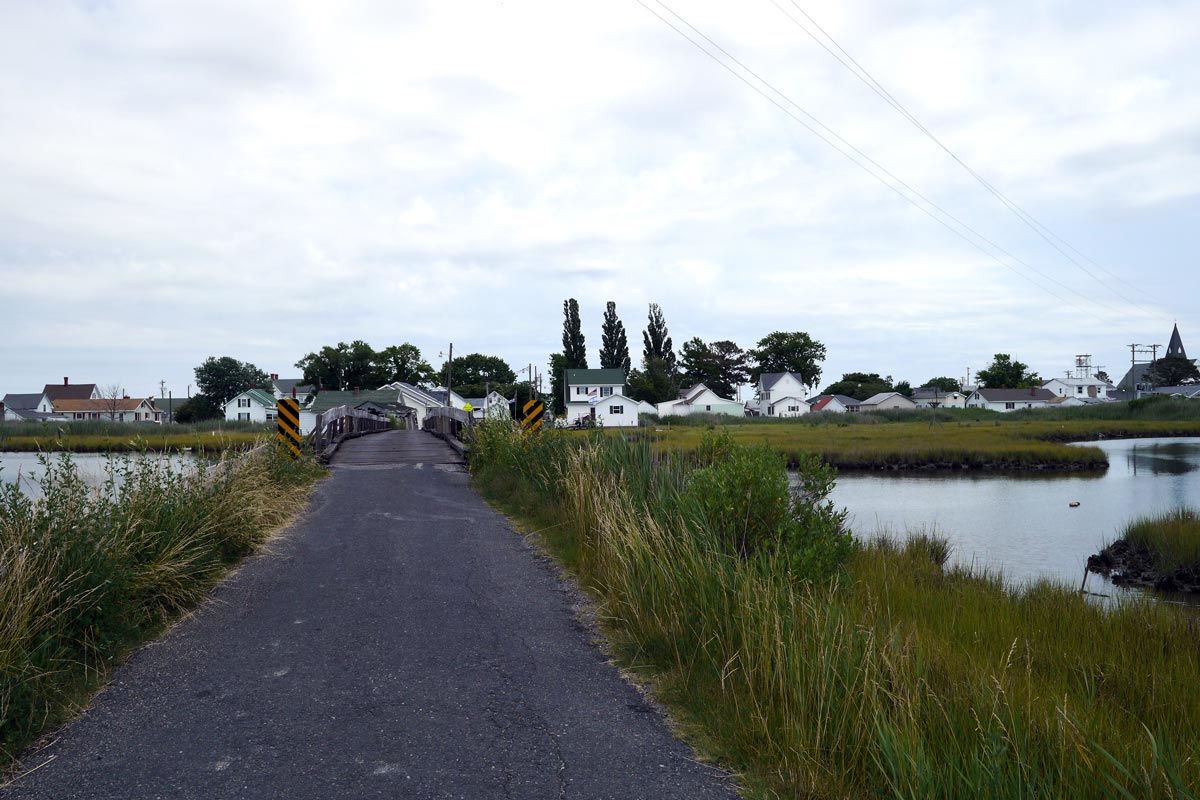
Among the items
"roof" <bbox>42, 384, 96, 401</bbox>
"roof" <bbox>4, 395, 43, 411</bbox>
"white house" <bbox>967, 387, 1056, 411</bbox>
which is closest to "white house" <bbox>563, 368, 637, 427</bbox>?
"white house" <bbox>967, 387, 1056, 411</bbox>

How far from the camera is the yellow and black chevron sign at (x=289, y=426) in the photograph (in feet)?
55.2

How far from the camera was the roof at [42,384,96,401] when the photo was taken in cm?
11544

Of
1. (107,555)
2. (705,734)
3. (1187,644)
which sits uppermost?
(107,555)

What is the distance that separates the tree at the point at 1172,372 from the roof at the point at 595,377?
2932 inches

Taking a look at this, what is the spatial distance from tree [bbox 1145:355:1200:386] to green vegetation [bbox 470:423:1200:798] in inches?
4970

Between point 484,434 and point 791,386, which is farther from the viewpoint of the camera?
point 791,386

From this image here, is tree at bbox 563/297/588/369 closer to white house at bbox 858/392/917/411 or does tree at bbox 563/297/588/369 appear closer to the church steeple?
white house at bbox 858/392/917/411

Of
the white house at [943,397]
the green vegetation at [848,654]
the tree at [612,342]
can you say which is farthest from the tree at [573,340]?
the green vegetation at [848,654]

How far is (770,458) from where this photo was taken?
320 inches

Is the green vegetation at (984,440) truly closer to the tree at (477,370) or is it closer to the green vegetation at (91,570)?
the green vegetation at (91,570)

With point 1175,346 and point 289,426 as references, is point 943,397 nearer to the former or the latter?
point 1175,346

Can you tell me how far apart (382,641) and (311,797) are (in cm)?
240

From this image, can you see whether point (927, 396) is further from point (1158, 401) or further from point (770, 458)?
point (770, 458)

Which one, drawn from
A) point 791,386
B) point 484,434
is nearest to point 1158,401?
point 791,386
